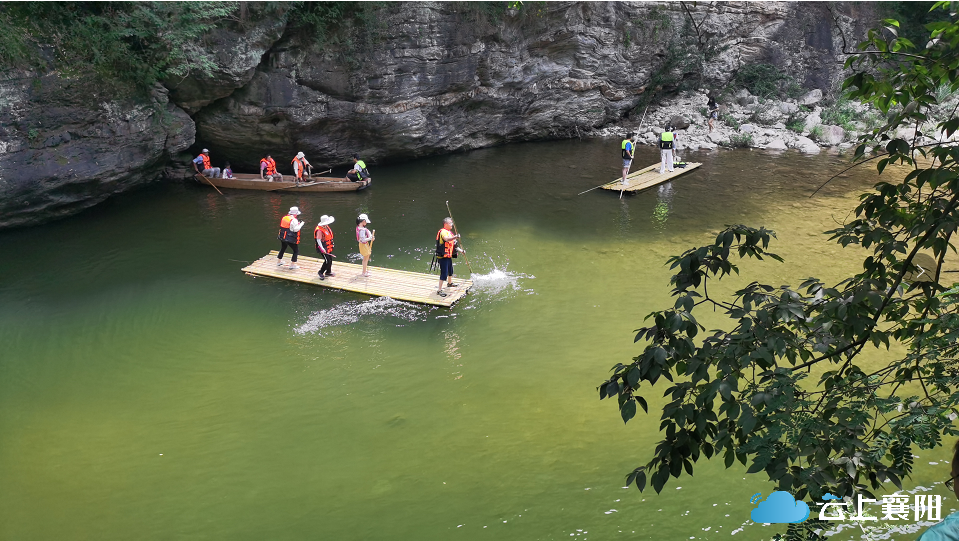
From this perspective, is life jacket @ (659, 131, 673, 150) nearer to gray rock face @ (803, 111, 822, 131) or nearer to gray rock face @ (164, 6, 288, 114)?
gray rock face @ (803, 111, 822, 131)

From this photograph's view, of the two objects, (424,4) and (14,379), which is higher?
(424,4)

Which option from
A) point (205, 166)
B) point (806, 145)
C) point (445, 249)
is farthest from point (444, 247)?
point (806, 145)

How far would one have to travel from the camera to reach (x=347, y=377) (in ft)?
31.9

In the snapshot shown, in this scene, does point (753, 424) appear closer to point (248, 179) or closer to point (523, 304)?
point (523, 304)

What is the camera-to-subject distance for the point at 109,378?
9.76 m

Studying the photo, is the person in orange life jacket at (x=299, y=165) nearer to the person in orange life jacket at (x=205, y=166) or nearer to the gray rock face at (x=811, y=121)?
the person in orange life jacket at (x=205, y=166)

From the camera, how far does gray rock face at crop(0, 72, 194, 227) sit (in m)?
13.8

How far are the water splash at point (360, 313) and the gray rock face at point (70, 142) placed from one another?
Answer: 7.73 m

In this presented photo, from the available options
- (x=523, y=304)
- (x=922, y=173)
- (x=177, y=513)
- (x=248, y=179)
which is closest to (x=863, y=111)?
(x=523, y=304)

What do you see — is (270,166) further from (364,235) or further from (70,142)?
(364,235)

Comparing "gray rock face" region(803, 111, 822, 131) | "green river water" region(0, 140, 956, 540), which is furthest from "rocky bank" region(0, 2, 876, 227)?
"green river water" region(0, 140, 956, 540)

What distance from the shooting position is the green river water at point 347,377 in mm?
7184

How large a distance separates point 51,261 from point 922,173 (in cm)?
1530

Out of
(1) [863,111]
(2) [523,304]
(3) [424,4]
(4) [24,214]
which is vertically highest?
(3) [424,4]
